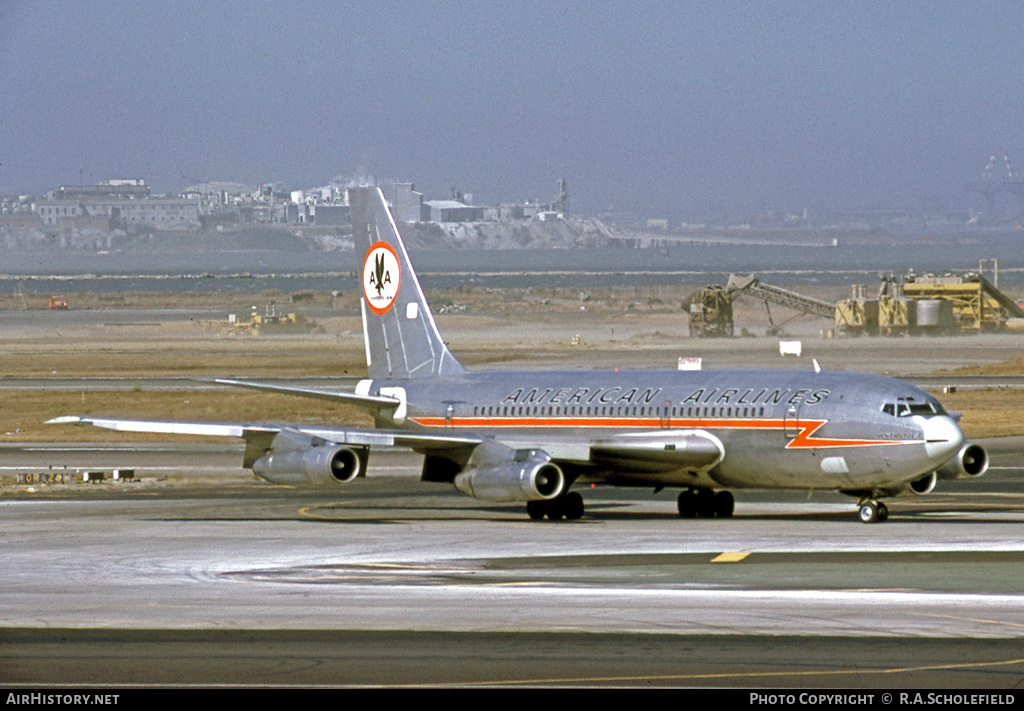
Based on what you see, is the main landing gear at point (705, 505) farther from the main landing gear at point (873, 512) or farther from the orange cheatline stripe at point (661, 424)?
the main landing gear at point (873, 512)

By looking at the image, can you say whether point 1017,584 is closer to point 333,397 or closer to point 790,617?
point 790,617

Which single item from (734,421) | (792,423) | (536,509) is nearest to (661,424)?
(734,421)

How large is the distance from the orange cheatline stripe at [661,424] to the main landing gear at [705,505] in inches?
114

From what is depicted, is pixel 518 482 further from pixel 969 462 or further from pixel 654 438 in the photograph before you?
pixel 969 462

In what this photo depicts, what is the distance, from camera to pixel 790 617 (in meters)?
25.6

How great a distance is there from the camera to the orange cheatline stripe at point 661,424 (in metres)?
41.3

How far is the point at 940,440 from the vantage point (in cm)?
4003

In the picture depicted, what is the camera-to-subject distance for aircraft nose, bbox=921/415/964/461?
4003cm

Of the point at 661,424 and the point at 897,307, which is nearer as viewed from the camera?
the point at 661,424

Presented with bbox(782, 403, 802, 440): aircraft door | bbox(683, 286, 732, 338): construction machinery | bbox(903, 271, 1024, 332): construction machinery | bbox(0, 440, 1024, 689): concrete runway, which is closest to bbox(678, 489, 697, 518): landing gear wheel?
bbox(0, 440, 1024, 689): concrete runway

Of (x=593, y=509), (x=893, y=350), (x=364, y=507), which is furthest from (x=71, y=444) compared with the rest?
(x=893, y=350)

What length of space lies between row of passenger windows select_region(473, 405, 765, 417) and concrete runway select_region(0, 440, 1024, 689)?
3.22m

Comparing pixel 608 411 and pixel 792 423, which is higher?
pixel 608 411

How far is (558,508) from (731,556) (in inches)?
440
